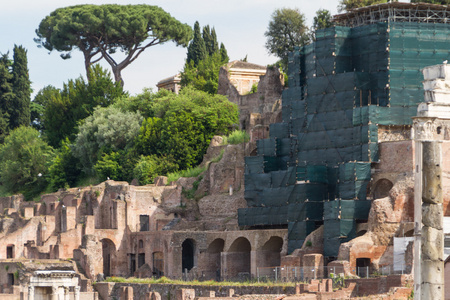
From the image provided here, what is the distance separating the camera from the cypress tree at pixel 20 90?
87250 millimetres

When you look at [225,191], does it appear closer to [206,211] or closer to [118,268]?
[206,211]

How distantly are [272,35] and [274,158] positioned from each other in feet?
52.6

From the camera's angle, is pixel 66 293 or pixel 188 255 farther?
pixel 188 255

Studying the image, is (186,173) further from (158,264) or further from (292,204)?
(292,204)

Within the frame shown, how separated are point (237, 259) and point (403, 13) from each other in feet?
50.8

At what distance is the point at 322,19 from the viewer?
71250 millimetres

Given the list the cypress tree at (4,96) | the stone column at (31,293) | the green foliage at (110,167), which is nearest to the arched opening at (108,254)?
the green foliage at (110,167)

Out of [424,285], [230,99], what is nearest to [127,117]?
[230,99]

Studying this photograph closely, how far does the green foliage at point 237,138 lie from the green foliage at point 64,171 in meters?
13.6

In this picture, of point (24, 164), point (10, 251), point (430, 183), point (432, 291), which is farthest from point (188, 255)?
point (432, 291)

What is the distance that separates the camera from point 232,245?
2392 inches

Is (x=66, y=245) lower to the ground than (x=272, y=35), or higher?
lower

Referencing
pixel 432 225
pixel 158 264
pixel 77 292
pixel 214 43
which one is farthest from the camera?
pixel 214 43

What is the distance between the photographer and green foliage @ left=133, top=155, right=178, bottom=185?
72.4m
